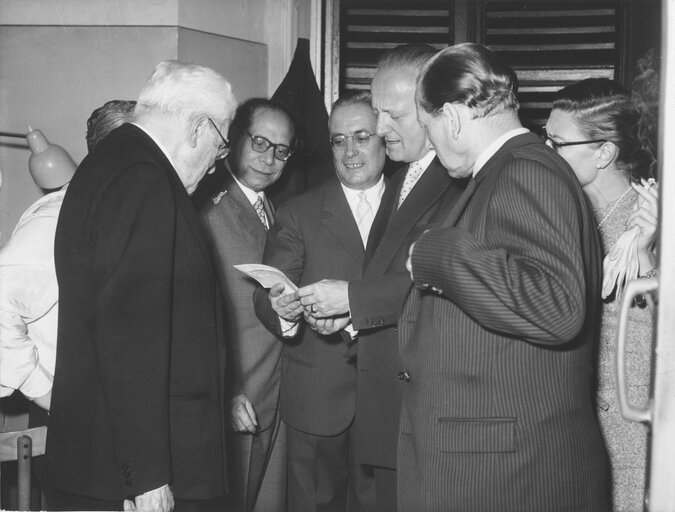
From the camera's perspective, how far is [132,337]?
63.8 inches

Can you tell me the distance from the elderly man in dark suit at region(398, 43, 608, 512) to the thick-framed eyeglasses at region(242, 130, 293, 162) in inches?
51.1

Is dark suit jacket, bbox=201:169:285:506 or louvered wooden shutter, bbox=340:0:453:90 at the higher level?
louvered wooden shutter, bbox=340:0:453:90

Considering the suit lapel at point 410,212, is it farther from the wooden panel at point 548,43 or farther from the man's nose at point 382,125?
the wooden panel at point 548,43

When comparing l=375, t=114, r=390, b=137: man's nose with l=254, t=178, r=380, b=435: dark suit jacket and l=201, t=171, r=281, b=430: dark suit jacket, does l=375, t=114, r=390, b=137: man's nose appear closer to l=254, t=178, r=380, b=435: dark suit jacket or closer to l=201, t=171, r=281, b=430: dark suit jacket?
l=254, t=178, r=380, b=435: dark suit jacket

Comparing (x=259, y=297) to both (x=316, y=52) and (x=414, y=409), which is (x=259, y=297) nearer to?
(x=414, y=409)

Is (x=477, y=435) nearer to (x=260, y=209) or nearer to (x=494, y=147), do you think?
(x=494, y=147)

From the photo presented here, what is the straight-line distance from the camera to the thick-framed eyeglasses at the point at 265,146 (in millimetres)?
2941

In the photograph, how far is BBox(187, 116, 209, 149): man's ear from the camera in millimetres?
1895

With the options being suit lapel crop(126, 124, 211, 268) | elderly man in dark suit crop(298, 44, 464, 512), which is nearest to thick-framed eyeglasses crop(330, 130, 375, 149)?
elderly man in dark suit crop(298, 44, 464, 512)

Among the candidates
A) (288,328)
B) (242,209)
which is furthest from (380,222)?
(242,209)

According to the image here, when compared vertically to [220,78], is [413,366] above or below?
below

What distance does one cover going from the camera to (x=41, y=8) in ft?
11.2

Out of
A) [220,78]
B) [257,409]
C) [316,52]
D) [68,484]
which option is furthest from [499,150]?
[316,52]

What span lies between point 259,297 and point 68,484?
3.58 feet
